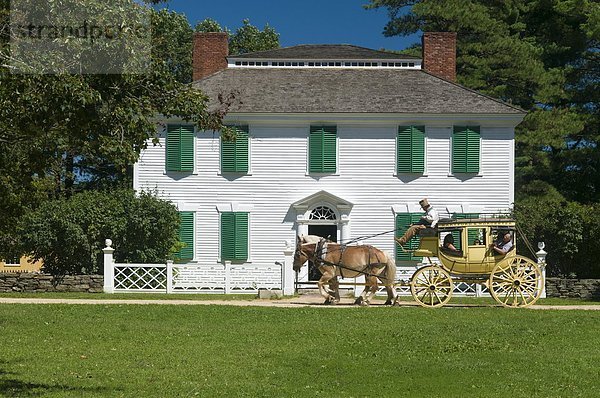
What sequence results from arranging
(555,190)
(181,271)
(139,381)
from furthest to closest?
1. (555,190)
2. (181,271)
3. (139,381)

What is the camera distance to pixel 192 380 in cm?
1235

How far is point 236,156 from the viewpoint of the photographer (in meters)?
32.4

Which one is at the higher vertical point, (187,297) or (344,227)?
(344,227)

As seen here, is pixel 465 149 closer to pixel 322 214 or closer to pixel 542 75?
pixel 322 214

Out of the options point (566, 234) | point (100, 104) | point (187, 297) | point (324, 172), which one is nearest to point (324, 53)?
point (324, 172)

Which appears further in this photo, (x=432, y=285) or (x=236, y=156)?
(x=236, y=156)

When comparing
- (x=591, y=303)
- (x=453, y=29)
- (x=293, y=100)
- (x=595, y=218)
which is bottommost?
(x=591, y=303)

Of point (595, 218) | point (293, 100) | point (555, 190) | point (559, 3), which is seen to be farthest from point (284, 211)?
point (559, 3)

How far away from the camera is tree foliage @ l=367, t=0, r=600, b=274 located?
40625 millimetres

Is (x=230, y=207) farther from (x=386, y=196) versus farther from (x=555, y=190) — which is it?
(x=555, y=190)

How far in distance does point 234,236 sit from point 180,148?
3.47 meters

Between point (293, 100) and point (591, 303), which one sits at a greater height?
point (293, 100)

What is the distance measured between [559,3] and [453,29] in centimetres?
485

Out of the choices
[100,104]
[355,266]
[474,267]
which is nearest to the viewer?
[100,104]
